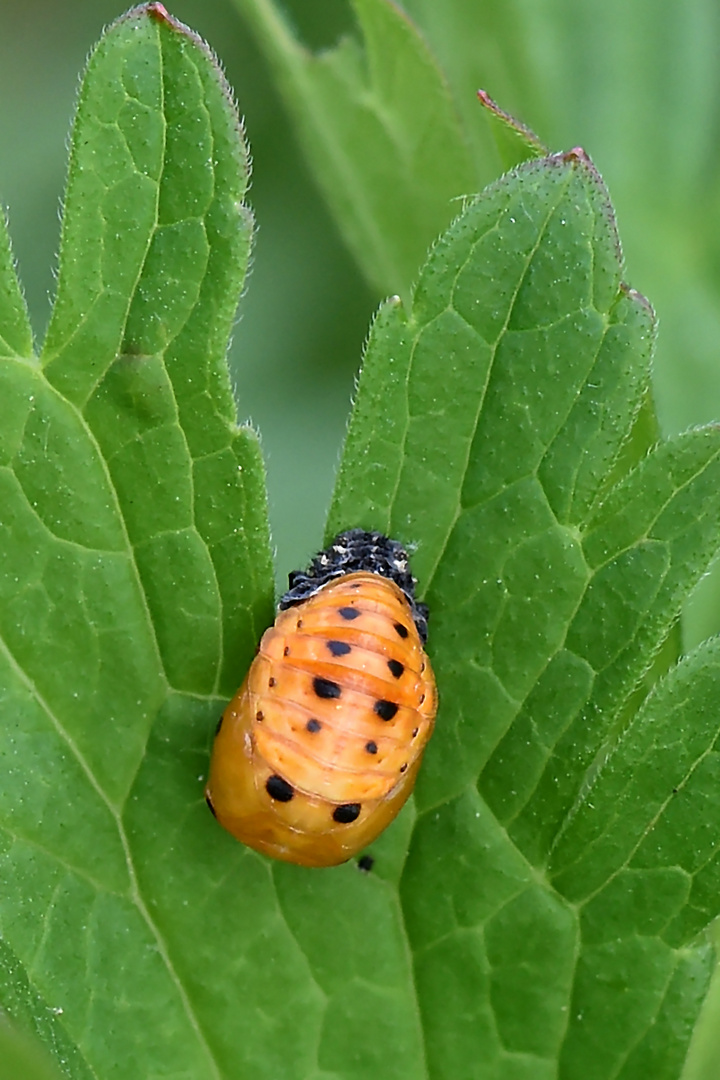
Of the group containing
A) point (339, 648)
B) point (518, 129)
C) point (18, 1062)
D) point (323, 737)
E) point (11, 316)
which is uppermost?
point (518, 129)

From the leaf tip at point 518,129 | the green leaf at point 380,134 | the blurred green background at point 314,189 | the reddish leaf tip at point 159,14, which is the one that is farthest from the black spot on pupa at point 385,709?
the blurred green background at point 314,189

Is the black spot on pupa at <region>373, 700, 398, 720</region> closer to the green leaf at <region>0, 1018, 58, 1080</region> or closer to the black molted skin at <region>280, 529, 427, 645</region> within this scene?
the black molted skin at <region>280, 529, 427, 645</region>

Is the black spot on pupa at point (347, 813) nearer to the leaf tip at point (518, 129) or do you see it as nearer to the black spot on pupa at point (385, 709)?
the black spot on pupa at point (385, 709)

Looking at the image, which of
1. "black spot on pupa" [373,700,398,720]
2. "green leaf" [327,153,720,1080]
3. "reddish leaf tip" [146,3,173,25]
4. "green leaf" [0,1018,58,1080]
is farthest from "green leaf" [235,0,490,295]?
"green leaf" [0,1018,58,1080]

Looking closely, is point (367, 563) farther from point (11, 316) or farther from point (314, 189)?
point (314, 189)

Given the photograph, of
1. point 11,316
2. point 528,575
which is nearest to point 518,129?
point 528,575

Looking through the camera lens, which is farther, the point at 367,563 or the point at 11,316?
the point at 367,563
